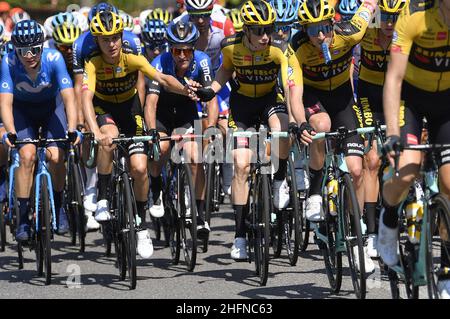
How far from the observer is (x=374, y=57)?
1084cm

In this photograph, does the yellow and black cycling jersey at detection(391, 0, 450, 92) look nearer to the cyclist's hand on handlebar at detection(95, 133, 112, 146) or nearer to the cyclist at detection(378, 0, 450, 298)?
the cyclist at detection(378, 0, 450, 298)

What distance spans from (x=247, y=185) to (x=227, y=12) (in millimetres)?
6345

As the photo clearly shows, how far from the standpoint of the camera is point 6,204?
12859 millimetres

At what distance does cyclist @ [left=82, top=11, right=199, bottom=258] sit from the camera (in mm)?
10508

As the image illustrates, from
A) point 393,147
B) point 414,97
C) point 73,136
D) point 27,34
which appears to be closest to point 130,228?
point 73,136

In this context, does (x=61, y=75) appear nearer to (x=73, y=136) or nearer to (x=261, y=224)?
(x=73, y=136)

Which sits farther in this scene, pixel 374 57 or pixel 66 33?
pixel 66 33

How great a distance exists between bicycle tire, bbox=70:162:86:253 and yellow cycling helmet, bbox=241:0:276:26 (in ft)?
8.76

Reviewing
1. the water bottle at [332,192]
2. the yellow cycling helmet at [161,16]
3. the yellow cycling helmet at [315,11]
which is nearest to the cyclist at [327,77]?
the yellow cycling helmet at [315,11]

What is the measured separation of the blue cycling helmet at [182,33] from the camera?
1141cm

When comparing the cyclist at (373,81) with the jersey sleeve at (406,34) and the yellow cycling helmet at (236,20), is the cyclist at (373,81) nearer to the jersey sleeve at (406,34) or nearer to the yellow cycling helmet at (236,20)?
the jersey sleeve at (406,34)

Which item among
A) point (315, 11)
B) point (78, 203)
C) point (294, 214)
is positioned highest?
point (315, 11)

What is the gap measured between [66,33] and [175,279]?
14.4ft

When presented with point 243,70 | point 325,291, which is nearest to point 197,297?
point 325,291
